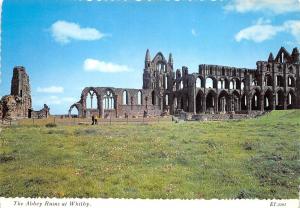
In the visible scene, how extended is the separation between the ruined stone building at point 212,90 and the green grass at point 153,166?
32.0m

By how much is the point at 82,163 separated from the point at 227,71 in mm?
43755

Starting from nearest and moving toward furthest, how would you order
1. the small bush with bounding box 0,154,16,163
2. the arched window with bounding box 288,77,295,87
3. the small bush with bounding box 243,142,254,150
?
the small bush with bounding box 0,154,16,163, the small bush with bounding box 243,142,254,150, the arched window with bounding box 288,77,295,87

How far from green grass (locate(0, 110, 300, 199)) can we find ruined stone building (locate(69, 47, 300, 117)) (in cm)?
3201

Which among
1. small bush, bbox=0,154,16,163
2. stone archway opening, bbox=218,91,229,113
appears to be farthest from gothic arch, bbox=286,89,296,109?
small bush, bbox=0,154,16,163

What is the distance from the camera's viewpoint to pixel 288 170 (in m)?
13.3

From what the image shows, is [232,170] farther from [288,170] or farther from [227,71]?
[227,71]

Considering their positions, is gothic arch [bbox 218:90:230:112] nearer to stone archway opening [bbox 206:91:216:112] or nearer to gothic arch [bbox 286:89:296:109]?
stone archway opening [bbox 206:91:216:112]

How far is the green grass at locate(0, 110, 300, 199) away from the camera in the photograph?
39.5ft

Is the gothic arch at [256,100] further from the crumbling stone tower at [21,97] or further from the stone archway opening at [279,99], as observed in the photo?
the crumbling stone tower at [21,97]

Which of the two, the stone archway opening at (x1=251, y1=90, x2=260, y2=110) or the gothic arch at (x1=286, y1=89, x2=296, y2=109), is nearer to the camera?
the gothic arch at (x1=286, y1=89, x2=296, y2=109)

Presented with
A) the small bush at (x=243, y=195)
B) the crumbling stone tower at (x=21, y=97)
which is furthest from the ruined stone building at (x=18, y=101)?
the small bush at (x=243, y=195)

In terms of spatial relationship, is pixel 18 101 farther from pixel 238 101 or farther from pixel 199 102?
pixel 238 101

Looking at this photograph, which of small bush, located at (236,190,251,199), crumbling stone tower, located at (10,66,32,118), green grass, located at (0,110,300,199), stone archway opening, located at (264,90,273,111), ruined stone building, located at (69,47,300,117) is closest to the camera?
small bush, located at (236,190,251,199)

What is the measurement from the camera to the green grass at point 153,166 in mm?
12055
